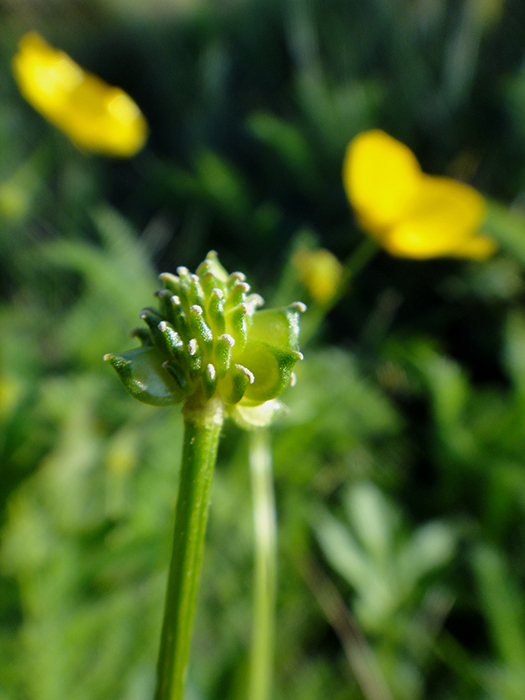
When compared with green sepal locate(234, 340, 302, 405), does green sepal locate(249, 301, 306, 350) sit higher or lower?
higher

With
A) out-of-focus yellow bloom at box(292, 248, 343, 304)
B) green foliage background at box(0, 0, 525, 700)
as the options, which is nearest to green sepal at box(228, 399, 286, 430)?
green foliage background at box(0, 0, 525, 700)

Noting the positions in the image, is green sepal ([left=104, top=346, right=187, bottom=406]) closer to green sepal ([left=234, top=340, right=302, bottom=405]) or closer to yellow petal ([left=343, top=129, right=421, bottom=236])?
green sepal ([left=234, top=340, right=302, bottom=405])

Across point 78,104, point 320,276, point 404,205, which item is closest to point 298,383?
point 320,276

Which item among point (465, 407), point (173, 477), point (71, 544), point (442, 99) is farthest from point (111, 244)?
point (442, 99)

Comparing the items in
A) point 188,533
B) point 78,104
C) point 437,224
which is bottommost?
point 188,533

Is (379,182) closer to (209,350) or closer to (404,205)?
(404,205)

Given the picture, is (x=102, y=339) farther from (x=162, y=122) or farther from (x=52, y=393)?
(x=162, y=122)
